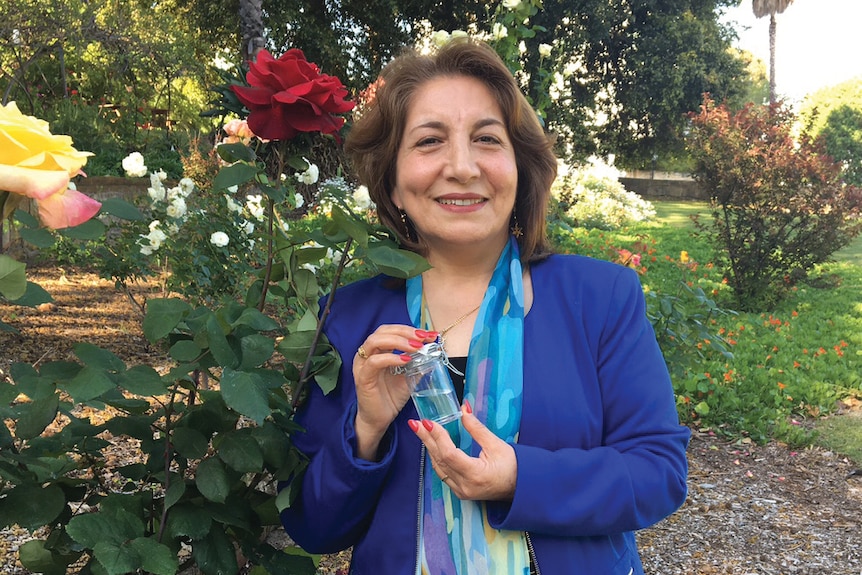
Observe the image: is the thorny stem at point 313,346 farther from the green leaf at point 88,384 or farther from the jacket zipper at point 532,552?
the jacket zipper at point 532,552

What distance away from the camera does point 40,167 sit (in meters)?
0.77

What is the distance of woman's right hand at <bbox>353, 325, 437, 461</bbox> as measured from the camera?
1.16 m

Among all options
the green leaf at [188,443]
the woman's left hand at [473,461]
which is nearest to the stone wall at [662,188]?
the woman's left hand at [473,461]

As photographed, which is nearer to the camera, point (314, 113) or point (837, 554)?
point (314, 113)

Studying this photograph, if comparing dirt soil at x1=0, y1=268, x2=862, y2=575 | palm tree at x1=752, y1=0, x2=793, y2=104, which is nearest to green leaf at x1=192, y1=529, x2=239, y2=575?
dirt soil at x1=0, y1=268, x2=862, y2=575

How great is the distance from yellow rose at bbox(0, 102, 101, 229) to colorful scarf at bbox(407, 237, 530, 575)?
745mm

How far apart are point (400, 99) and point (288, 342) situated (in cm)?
54

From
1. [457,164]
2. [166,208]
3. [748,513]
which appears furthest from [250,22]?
[457,164]

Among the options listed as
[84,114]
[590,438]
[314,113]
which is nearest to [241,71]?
[314,113]

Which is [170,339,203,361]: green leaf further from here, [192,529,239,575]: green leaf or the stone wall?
the stone wall

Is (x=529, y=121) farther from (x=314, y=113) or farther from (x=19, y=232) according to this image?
(x=19, y=232)

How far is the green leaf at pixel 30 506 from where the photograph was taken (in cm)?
119

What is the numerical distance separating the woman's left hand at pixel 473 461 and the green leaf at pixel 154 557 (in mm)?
428

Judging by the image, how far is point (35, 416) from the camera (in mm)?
1131
